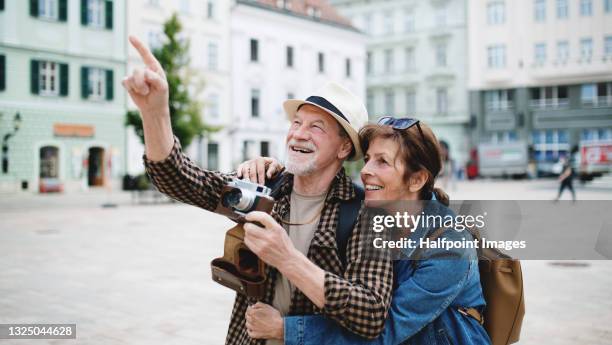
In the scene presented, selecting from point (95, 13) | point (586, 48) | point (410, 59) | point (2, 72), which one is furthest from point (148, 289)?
point (410, 59)

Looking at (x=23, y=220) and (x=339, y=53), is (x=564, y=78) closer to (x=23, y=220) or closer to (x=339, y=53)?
(x=339, y=53)

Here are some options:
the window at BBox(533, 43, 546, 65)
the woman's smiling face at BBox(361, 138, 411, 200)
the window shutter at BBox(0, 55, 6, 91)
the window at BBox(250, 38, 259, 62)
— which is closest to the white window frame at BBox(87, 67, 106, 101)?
the window shutter at BBox(0, 55, 6, 91)

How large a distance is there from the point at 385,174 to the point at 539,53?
3915cm

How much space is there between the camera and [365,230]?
2.04 m

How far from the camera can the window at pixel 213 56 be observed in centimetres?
3519

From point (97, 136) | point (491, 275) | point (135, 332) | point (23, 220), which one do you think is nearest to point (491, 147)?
point (97, 136)

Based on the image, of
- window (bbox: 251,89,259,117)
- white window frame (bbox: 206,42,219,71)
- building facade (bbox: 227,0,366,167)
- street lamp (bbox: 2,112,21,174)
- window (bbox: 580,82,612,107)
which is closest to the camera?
street lamp (bbox: 2,112,21,174)

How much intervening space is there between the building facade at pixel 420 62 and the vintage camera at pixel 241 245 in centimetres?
4443

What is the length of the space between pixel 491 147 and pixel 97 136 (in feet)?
79.7

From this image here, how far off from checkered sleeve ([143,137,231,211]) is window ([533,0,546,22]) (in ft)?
119

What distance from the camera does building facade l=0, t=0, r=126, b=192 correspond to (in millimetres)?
25797

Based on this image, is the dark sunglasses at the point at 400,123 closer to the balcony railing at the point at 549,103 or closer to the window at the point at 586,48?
the window at the point at 586,48

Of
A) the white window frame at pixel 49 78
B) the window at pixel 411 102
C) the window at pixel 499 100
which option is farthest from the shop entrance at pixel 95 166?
the window at pixel 499 100

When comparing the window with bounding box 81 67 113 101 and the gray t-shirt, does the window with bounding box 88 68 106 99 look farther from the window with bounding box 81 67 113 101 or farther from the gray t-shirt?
the gray t-shirt
